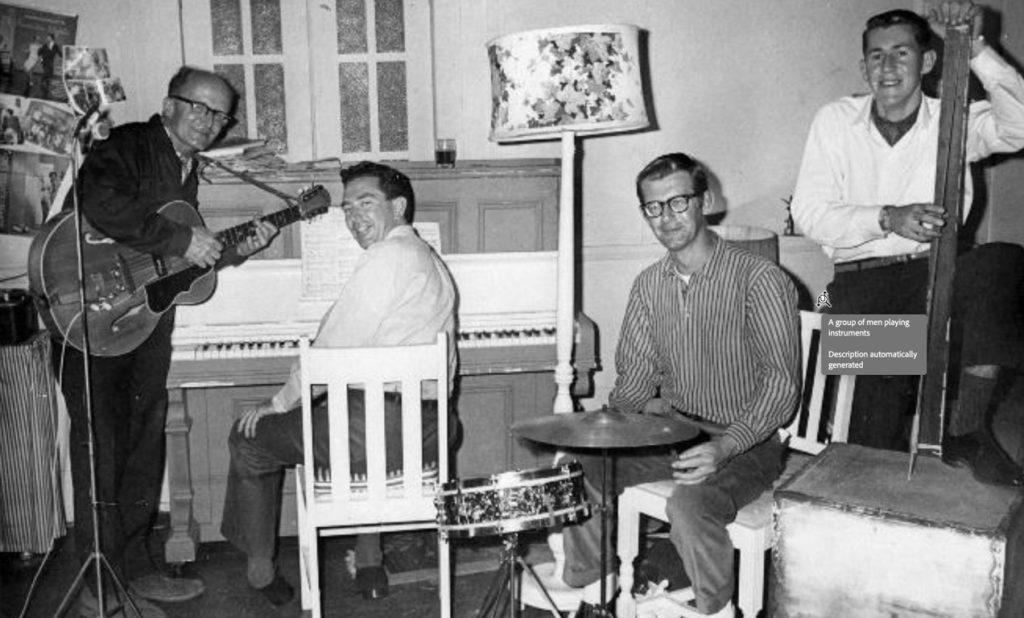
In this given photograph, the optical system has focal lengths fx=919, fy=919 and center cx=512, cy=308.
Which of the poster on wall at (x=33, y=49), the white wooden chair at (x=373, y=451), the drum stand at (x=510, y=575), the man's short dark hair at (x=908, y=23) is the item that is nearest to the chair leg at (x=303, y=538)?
the white wooden chair at (x=373, y=451)

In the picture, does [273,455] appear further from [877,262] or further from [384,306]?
[877,262]

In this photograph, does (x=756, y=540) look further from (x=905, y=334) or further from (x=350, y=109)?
(x=350, y=109)

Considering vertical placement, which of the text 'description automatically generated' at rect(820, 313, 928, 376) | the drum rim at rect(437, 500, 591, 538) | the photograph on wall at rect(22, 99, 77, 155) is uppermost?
the photograph on wall at rect(22, 99, 77, 155)

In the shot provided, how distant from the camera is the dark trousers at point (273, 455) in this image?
9.42 feet

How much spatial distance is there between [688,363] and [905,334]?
2.45ft

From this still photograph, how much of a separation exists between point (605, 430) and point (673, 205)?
80 cm

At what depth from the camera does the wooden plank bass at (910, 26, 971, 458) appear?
1.90 metres

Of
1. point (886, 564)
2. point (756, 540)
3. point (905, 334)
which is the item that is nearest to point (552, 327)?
point (756, 540)

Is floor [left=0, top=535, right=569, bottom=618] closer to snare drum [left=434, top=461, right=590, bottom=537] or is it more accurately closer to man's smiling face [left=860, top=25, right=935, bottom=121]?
snare drum [left=434, top=461, right=590, bottom=537]

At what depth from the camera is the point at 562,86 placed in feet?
9.50

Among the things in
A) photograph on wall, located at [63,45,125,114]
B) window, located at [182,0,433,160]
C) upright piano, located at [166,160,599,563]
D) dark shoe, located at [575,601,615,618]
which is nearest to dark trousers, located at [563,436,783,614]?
dark shoe, located at [575,601,615,618]

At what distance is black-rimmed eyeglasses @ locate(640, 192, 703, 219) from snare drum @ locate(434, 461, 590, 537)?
2.71 ft

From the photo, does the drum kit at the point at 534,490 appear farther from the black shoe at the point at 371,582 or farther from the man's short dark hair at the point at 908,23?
the man's short dark hair at the point at 908,23

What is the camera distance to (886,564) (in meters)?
1.86
